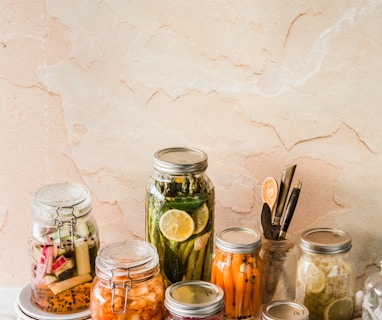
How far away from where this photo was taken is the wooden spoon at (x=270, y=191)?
3.81 feet

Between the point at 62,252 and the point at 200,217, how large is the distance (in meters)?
0.23

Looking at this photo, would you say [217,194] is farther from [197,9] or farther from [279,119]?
[197,9]

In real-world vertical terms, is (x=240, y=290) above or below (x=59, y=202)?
below

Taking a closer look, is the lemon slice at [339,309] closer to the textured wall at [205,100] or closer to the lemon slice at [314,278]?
the lemon slice at [314,278]

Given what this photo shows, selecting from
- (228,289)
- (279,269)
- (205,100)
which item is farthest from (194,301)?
(205,100)

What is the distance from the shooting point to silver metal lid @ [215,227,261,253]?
3.61 ft

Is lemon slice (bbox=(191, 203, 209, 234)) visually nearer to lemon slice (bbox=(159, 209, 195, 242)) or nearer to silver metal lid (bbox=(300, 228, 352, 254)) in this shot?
lemon slice (bbox=(159, 209, 195, 242))

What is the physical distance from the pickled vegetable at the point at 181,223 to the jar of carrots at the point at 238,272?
0.12 ft

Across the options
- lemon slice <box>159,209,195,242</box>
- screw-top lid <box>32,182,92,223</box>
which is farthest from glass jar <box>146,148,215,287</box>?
screw-top lid <box>32,182,92,223</box>

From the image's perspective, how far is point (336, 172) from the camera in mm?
1210

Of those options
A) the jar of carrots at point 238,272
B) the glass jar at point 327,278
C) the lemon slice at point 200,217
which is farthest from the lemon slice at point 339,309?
the lemon slice at point 200,217

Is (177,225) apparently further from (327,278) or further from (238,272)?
(327,278)

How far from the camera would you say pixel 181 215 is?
3.69 ft

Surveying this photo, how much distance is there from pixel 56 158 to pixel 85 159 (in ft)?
0.18
